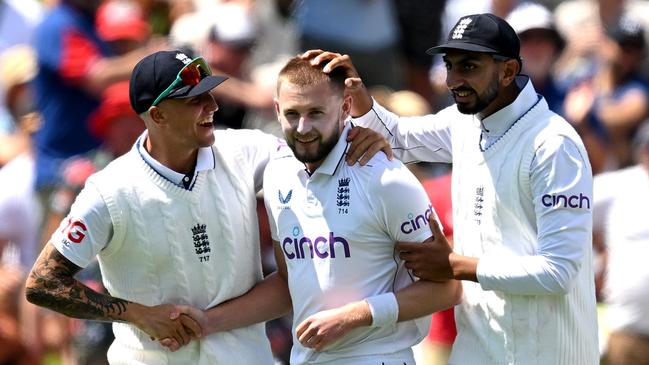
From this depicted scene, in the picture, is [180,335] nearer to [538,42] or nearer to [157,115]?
[157,115]

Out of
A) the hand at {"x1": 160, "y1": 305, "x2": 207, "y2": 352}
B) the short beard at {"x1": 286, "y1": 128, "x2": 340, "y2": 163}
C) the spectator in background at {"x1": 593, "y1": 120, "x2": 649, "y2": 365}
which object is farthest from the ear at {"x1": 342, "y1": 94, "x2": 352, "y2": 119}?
the spectator in background at {"x1": 593, "y1": 120, "x2": 649, "y2": 365}

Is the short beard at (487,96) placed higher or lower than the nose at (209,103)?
higher

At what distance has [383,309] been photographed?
6.42 meters

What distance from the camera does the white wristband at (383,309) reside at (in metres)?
6.41

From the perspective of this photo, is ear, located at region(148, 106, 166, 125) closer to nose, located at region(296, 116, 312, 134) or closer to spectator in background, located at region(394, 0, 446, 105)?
nose, located at region(296, 116, 312, 134)

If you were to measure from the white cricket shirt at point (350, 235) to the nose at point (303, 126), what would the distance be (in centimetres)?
18

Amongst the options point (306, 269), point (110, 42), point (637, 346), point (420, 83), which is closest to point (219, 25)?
point (110, 42)

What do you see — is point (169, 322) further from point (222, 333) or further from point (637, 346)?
point (637, 346)

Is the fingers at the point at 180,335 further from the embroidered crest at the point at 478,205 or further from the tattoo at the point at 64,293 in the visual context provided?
the embroidered crest at the point at 478,205

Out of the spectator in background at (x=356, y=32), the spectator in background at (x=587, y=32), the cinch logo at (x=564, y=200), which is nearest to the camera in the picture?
the cinch logo at (x=564, y=200)

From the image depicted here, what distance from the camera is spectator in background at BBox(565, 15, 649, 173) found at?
10281 millimetres

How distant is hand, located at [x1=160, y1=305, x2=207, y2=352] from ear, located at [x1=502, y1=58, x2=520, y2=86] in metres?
1.69

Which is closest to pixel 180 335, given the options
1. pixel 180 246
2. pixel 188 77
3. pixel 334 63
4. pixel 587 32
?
pixel 180 246

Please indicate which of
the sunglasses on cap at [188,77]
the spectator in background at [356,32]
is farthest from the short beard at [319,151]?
the spectator in background at [356,32]
